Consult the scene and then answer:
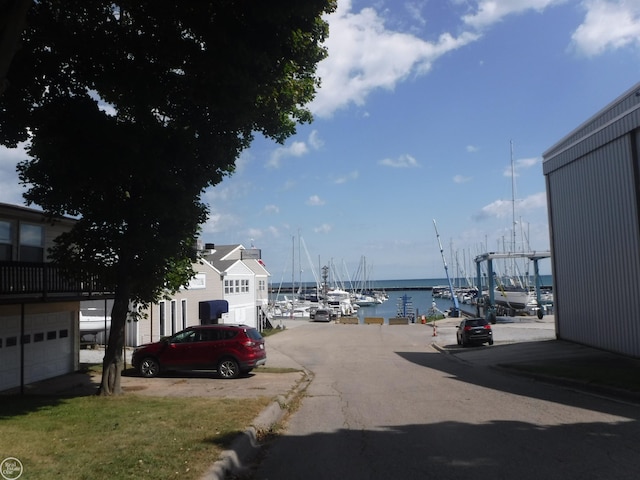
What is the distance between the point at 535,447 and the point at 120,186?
9.63m

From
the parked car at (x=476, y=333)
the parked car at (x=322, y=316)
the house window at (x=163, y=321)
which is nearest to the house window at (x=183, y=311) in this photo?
the house window at (x=163, y=321)

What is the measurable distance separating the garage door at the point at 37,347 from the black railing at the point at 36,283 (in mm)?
1256

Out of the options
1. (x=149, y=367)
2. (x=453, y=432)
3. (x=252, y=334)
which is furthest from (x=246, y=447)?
(x=149, y=367)

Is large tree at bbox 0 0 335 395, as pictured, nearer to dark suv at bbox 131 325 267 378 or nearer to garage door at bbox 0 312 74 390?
garage door at bbox 0 312 74 390

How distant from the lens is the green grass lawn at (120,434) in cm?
671

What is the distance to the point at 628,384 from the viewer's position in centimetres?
1330

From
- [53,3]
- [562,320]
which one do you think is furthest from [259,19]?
[562,320]

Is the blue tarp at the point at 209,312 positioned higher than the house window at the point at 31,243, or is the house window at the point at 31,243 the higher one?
the house window at the point at 31,243

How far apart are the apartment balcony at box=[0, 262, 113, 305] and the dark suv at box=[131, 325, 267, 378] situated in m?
2.93

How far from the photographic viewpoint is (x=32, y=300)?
14844mm

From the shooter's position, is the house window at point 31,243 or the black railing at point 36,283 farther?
the house window at point 31,243

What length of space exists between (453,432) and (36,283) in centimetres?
1223

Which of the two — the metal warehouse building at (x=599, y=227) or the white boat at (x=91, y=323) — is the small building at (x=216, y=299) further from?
the metal warehouse building at (x=599, y=227)

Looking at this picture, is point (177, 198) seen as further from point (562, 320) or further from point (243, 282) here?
point (243, 282)
